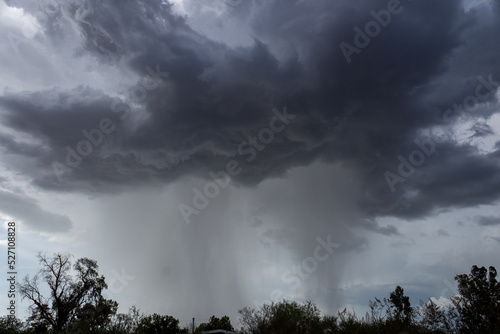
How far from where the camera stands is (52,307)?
56.6 m

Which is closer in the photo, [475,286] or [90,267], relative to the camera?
[475,286]

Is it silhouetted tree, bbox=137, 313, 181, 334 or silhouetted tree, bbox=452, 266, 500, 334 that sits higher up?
silhouetted tree, bbox=137, 313, 181, 334

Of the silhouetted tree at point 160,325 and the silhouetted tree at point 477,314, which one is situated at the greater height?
the silhouetted tree at point 160,325

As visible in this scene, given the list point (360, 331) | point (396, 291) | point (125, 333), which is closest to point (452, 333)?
point (360, 331)

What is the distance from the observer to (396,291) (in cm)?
7569

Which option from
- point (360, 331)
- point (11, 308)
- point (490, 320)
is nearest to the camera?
point (360, 331)

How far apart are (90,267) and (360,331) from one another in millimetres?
58551

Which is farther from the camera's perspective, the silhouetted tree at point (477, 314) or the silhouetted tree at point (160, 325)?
the silhouetted tree at point (160, 325)

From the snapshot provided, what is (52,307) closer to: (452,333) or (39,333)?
(39,333)

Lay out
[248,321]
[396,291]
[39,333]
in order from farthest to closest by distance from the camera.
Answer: [396,291], [248,321], [39,333]


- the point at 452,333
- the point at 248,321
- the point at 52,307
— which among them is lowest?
the point at 452,333

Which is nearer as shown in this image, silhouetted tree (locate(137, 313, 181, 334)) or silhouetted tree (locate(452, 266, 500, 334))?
silhouetted tree (locate(452, 266, 500, 334))

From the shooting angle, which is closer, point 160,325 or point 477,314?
point 477,314

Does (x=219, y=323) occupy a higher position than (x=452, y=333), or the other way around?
(x=219, y=323)
